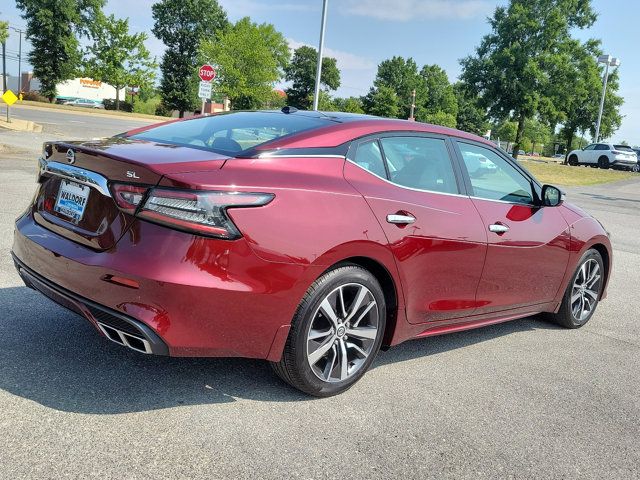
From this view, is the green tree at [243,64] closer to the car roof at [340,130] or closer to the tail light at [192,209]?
the car roof at [340,130]

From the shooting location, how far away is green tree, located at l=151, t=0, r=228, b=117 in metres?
70.9

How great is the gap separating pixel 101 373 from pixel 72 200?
3.21 feet

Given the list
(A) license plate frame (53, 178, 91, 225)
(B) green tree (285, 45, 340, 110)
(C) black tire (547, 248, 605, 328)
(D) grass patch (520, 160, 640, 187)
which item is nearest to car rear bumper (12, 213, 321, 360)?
(A) license plate frame (53, 178, 91, 225)

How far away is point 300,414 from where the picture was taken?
313 cm

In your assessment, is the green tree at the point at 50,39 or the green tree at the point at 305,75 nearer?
the green tree at the point at 50,39

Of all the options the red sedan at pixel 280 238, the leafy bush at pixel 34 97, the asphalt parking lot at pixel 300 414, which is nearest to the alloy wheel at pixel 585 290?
the asphalt parking lot at pixel 300 414

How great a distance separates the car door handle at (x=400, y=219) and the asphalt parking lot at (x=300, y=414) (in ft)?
3.32

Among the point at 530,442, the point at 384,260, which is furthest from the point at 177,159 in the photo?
the point at 530,442

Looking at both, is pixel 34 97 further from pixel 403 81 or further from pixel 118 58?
pixel 403 81

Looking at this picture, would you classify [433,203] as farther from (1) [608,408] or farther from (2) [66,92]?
(2) [66,92]

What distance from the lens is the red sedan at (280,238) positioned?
275 cm

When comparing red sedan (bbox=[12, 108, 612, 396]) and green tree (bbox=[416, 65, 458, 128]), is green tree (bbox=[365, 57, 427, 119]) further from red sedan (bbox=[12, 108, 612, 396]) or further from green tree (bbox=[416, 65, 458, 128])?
red sedan (bbox=[12, 108, 612, 396])

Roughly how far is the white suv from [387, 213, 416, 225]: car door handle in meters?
41.6

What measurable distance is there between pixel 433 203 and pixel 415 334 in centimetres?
84
